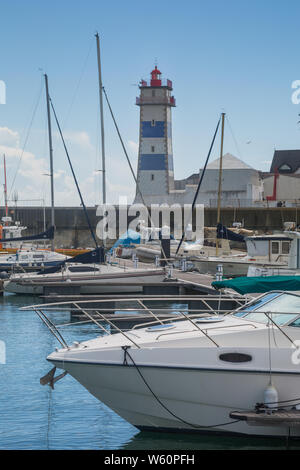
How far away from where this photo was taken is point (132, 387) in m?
9.75

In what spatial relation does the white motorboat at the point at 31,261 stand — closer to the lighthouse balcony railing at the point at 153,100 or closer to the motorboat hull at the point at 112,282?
the motorboat hull at the point at 112,282

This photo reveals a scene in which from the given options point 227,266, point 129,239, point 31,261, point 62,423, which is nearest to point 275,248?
point 227,266

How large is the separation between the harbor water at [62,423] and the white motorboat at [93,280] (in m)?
11.0

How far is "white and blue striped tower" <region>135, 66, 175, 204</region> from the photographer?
59.5m

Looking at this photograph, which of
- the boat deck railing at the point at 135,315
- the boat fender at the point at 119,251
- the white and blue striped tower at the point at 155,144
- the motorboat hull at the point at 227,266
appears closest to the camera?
the boat deck railing at the point at 135,315

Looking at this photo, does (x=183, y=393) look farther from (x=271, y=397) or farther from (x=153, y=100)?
(x=153, y=100)

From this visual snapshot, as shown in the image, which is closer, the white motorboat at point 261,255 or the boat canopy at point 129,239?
the white motorboat at point 261,255

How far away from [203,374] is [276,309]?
5.40 ft

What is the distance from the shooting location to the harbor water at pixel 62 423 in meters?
9.97

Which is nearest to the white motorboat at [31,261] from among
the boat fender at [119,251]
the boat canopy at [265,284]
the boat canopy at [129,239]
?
the boat fender at [119,251]

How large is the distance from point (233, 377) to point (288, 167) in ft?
221

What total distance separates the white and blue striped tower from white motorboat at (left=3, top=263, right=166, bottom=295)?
30882 mm

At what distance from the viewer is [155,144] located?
59.6 metres
